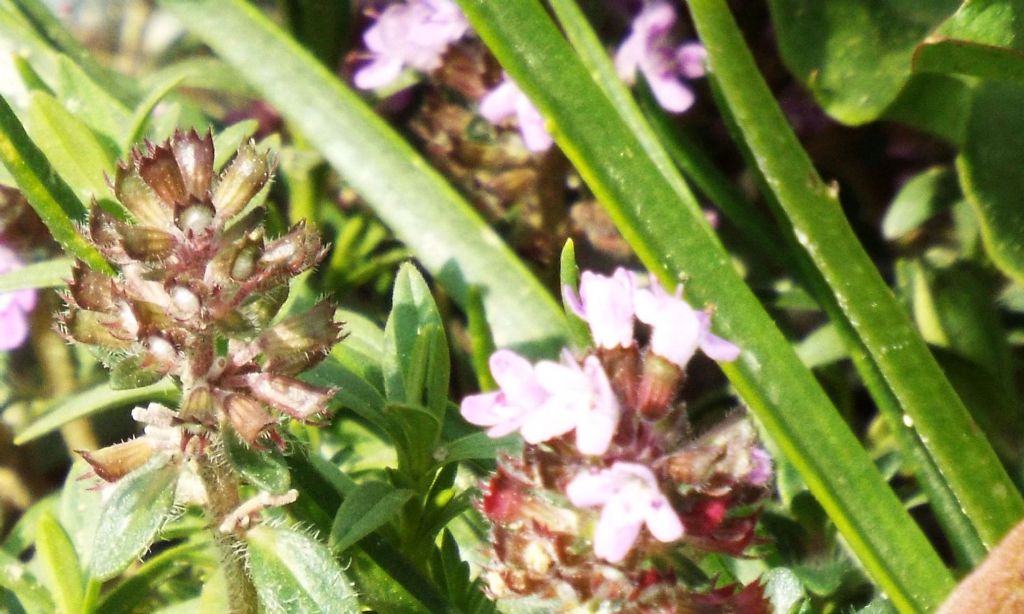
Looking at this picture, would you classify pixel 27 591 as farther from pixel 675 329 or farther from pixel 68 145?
pixel 675 329

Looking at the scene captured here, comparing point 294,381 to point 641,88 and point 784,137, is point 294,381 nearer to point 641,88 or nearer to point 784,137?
point 784,137

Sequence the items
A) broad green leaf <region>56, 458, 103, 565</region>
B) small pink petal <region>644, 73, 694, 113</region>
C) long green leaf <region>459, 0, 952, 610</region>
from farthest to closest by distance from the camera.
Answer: small pink petal <region>644, 73, 694, 113</region> → broad green leaf <region>56, 458, 103, 565</region> → long green leaf <region>459, 0, 952, 610</region>

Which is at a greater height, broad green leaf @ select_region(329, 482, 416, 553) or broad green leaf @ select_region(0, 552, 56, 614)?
broad green leaf @ select_region(0, 552, 56, 614)

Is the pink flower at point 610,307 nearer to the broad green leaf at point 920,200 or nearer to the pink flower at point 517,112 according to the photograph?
the pink flower at point 517,112

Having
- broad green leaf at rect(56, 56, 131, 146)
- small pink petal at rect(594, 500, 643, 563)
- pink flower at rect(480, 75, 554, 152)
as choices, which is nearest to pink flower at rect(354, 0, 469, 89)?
pink flower at rect(480, 75, 554, 152)

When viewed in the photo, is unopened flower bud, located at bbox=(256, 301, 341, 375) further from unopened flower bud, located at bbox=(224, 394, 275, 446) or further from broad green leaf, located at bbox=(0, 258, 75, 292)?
broad green leaf, located at bbox=(0, 258, 75, 292)

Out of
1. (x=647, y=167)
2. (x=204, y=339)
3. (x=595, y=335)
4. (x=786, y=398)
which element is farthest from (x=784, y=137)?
(x=204, y=339)

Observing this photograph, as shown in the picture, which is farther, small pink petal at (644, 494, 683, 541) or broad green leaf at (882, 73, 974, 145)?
broad green leaf at (882, 73, 974, 145)
